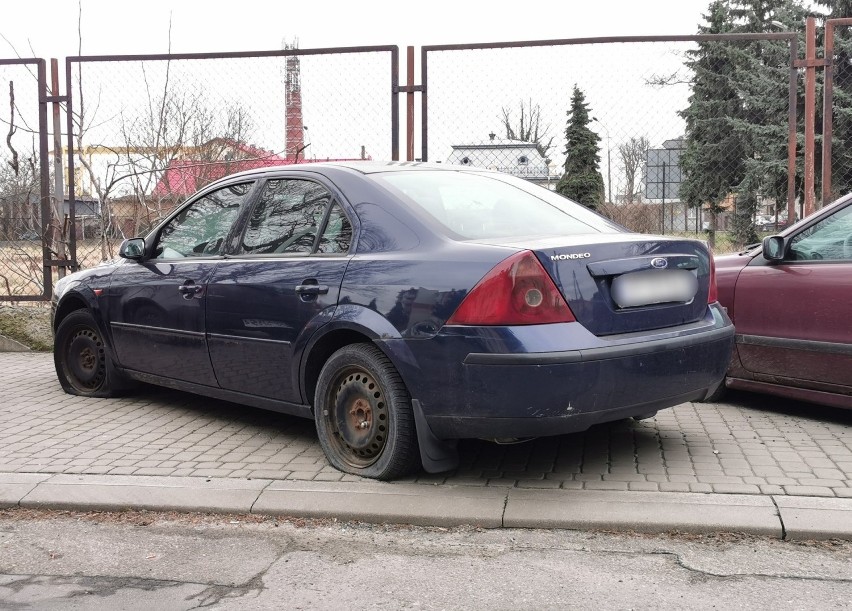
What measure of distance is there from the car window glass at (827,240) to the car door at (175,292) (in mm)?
3321

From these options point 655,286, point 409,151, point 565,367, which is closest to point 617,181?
point 409,151

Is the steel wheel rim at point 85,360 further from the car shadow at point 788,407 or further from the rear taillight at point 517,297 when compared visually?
the car shadow at point 788,407

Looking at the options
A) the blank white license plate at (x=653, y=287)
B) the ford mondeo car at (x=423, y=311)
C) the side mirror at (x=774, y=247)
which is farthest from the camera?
the side mirror at (x=774, y=247)

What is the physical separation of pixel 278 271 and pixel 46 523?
1.63m

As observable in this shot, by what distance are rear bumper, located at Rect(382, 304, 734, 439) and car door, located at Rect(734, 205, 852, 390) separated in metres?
1.59

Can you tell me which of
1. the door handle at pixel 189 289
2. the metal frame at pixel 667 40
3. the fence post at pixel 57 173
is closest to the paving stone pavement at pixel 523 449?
the door handle at pixel 189 289

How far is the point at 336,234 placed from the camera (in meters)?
4.77

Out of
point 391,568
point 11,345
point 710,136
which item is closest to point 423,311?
point 391,568

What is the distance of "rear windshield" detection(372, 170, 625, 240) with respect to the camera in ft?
15.1

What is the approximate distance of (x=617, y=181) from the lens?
27.6 ft

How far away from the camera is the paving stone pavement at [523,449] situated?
14.7ft

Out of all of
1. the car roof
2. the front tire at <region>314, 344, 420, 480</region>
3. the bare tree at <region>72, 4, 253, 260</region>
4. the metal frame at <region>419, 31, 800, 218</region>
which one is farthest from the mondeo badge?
the bare tree at <region>72, 4, 253, 260</region>

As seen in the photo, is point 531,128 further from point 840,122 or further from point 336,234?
point 336,234

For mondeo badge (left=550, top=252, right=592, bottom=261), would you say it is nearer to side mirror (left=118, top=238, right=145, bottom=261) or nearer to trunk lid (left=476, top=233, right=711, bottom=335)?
trunk lid (left=476, top=233, right=711, bottom=335)
